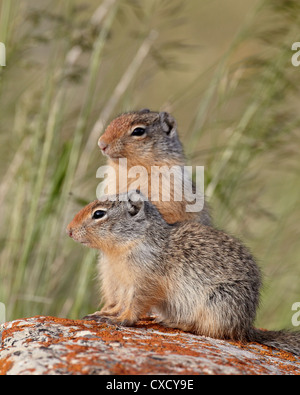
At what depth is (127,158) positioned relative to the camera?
414 cm

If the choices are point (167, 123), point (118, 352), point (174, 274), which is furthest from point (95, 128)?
point (118, 352)

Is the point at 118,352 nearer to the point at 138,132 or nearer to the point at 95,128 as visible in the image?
the point at 138,132

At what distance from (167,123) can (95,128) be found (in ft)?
1.86

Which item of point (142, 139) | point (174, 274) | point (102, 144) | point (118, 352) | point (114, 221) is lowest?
point (118, 352)

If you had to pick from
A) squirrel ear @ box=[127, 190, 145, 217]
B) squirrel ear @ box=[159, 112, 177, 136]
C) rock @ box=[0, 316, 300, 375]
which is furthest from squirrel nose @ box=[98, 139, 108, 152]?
rock @ box=[0, 316, 300, 375]

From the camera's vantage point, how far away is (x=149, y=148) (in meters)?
4.34

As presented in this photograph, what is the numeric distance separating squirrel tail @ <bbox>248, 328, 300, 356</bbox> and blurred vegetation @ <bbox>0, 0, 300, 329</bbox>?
1.02 metres

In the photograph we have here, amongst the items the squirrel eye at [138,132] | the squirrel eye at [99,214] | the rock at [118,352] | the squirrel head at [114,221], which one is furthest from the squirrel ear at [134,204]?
the rock at [118,352]

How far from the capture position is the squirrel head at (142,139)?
408 cm

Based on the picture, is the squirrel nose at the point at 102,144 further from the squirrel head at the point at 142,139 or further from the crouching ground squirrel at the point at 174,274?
the crouching ground squirrel at the point at 174,274

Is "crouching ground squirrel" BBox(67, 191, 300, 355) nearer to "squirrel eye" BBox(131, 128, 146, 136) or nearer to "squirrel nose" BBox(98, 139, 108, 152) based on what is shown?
"squirrel nose" BBox(98, 139, 108, 152)

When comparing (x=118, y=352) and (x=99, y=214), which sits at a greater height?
(x=99, y=214)

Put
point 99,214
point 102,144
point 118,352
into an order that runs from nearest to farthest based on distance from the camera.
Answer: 1. point 118,352
2. point 99,214
3. point 102,144

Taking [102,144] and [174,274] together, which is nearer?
[174,274]
